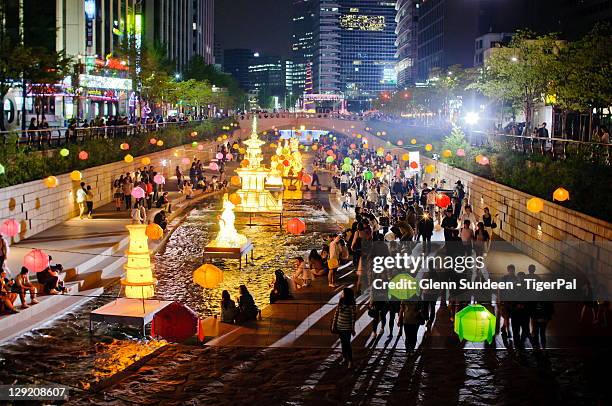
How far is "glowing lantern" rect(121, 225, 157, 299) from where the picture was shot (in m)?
16.8

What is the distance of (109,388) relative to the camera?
492 inches

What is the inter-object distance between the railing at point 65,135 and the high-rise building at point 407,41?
346ft

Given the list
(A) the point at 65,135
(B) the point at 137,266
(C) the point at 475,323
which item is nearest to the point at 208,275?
(B) the point at 137,266

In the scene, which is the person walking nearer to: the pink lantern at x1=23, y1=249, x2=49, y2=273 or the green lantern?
A: the green lantern

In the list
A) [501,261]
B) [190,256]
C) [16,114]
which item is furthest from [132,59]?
[501,261]

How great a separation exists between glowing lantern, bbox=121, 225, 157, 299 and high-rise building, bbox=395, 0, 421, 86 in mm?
131921

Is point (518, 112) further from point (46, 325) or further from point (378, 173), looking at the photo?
point (46, 325)

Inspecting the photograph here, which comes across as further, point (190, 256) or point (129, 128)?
point (129, 128)

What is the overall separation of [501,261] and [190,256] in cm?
901

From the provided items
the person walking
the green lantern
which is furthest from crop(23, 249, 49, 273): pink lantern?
the green lantern

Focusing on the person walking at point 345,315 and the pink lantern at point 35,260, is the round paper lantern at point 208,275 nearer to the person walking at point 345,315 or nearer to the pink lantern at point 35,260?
the pink lantern at point 35,260

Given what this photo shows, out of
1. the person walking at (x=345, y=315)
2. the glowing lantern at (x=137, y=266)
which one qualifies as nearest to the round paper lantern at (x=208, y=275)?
the glowing lantern at (x=137, y=266)

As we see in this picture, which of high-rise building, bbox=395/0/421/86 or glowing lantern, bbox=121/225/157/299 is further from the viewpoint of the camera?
high-rise building, bbox=395/0/421/86

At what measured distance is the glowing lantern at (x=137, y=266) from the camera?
16.8 meters
